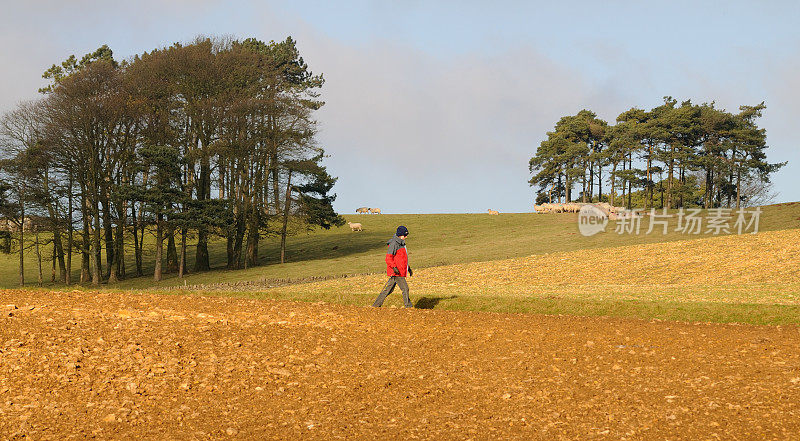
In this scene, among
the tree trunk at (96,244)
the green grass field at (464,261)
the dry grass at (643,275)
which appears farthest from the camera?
the tree trunk at (96,244)

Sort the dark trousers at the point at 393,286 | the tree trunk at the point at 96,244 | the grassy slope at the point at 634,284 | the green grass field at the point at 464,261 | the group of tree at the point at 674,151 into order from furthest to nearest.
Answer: the group of tree at the point at 674,151
the tree trunk at the point at 96,244
the green grass field at the point at 464,261
the grassy slope at the point at 634,284
the dark trousers at the point at 393,286

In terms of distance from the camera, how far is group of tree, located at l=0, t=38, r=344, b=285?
4606 cm

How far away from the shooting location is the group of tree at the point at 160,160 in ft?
151

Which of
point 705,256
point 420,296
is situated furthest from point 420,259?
point 420,296

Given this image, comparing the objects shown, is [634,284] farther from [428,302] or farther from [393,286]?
[393,286]

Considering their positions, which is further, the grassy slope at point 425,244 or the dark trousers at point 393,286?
the grassy slope at point 425,244

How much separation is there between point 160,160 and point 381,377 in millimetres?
39392

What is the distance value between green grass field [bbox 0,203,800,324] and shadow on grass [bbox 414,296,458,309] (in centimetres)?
3

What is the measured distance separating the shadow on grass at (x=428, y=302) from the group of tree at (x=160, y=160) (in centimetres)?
3045

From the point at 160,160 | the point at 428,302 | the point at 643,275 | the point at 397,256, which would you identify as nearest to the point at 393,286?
the point at 397,256

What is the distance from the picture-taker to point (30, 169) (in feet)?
148

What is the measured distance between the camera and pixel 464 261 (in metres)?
46.3

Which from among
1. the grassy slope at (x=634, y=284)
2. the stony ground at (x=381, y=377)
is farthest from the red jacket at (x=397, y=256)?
the grassy slope at (x=634, y=284)

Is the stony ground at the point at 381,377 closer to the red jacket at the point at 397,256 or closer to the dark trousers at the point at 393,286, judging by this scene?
the dark trousers at the point at 393,286
